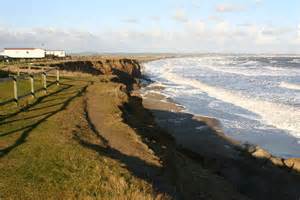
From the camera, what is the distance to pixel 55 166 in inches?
349

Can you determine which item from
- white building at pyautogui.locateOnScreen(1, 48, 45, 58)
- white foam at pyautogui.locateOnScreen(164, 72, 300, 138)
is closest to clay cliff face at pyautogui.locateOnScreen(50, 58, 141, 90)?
white foam at pyautogui.locateOnScreen(164, 72, 300, 138)

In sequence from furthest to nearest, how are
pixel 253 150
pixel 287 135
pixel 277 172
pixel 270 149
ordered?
pixel 287 135 < pixel 270 149 < pixel 253 150 < pixel 277 172

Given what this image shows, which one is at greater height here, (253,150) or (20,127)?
(20,127)

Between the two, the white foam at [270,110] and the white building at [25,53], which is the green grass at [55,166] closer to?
the white foam at [270,110]

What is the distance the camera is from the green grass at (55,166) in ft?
24.0

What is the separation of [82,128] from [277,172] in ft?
24.4

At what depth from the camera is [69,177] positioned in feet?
26.9

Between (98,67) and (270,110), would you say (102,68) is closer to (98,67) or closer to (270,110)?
(98,67)

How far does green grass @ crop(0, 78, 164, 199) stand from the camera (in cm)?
733

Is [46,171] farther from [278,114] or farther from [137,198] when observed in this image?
[278,114]

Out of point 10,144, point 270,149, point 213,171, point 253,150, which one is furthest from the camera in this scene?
point 270,149

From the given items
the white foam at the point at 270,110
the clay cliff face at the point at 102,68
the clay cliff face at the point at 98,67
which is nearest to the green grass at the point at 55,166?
the white foam at the point at 270,110

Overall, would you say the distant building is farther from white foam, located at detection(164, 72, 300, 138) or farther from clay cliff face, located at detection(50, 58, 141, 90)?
white foam, located at detection(164, 72, 300, 138)

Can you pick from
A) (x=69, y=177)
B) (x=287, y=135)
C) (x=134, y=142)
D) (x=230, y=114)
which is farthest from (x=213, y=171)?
(x=230, y=114)
